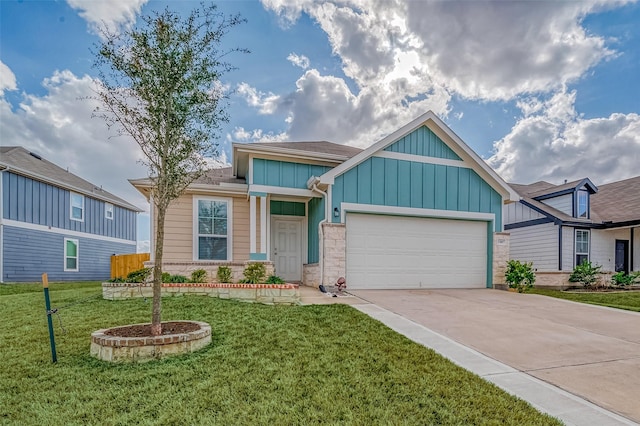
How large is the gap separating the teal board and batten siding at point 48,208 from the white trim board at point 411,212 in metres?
13.5

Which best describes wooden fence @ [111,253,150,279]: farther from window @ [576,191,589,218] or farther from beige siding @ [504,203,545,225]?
window @ [576,191,589,218]

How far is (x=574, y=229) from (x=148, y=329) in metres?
16.7

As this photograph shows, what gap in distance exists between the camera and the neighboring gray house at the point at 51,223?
1301cm

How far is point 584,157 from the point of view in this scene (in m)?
18.1

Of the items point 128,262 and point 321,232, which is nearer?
point 321,232

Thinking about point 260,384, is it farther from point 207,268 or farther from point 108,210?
point 108,210

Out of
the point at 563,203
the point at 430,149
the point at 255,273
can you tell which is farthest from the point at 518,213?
the point at 255,273

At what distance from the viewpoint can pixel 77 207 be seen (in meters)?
16.6

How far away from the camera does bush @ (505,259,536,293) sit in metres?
10.0

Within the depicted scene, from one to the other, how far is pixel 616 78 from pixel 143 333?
660 inches

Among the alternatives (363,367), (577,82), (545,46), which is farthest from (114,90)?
(577,82)

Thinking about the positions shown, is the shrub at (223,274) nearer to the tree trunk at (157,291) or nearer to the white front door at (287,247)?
the white front door at (287,247)

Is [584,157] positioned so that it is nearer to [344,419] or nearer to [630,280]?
[630,280]

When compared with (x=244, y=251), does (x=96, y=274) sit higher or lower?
lower
